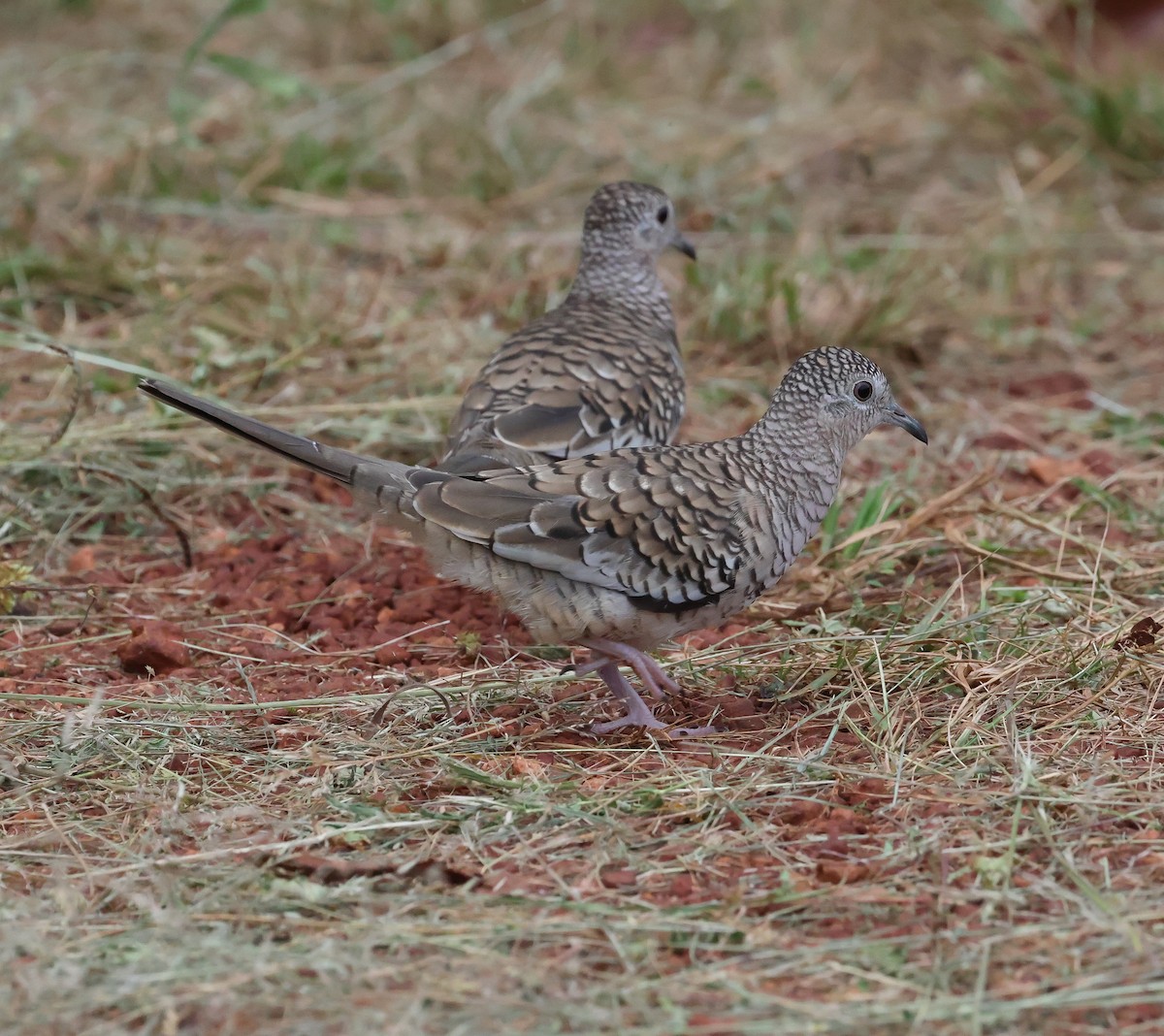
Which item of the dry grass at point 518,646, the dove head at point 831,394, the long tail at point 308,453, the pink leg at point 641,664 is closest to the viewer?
the dry grass at point 518,646

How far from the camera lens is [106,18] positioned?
33.5ft

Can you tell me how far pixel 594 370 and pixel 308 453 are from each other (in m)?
1.37

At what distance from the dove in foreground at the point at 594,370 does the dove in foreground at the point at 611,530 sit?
421mm

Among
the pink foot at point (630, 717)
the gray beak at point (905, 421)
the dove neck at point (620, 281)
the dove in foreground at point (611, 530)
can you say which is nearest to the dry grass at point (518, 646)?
the pink foot at point (630, 717)

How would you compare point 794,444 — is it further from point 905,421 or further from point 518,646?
point 518,646

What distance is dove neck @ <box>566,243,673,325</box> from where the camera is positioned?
584 centimetres

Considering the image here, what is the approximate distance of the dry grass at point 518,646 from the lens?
2.87 metres

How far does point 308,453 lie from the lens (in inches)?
150

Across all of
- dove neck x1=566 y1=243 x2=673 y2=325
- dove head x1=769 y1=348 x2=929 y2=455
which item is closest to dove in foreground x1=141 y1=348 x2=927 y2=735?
dove head x1=769 y1=348 x2=929 y2=455

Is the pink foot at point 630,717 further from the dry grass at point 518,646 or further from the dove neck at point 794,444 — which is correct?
the dove neck at point 794,444

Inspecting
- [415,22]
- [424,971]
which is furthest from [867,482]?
[415,22]

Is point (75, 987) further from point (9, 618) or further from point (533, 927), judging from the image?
point (9, 618)

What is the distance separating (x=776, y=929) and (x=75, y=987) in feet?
4.02

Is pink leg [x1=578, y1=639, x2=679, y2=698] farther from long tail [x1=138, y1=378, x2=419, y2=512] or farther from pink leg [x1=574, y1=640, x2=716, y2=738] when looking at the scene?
long tail [x1=138, y1=378, x2=419, y2=512]
